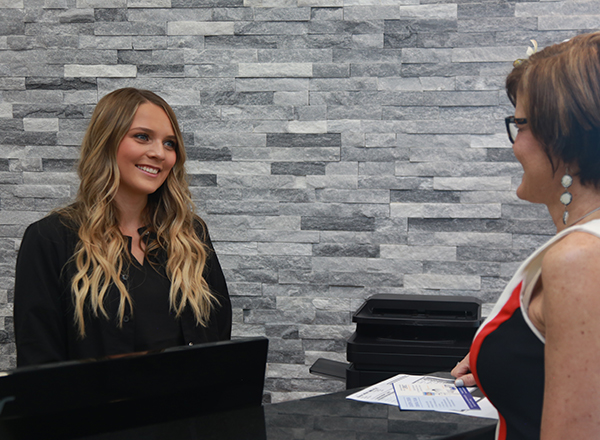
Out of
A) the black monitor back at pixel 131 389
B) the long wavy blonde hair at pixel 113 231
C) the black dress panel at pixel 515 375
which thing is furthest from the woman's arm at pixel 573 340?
the long wavy blonde hair at pixel 113 231

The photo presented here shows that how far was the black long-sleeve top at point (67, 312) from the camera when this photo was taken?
1.72 m

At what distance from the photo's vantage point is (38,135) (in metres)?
2.72

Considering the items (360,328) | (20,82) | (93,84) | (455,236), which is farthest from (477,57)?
(20,82)

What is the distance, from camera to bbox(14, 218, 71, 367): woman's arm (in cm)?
170

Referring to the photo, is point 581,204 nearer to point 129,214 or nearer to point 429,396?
point 429,396

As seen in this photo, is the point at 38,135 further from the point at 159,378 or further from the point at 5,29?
the point at 159,378

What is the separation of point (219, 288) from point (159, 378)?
3.73 feet

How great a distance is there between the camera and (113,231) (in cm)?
194

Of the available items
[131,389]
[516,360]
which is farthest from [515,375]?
[131,389]

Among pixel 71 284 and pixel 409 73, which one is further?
pixel 409 73

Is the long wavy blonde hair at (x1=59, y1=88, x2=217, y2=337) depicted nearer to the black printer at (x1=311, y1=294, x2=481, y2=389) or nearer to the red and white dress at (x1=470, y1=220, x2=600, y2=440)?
the black printer at (x1=311, y1=294, x2=481, y2=389)

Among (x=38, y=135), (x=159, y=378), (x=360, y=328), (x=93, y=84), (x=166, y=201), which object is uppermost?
(x=93, y=84)

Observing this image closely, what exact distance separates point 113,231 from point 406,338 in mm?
1218

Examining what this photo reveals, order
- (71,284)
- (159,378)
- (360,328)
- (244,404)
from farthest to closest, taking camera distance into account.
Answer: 1. (360,328)
2. (71,284)
3. (244,404)
4. (159,378)
